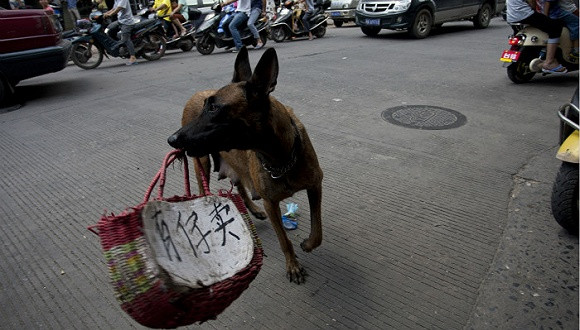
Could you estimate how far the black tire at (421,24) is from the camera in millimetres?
12245

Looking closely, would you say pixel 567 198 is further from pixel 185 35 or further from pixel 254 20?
pixel 185 35

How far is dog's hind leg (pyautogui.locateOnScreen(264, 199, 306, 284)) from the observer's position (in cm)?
271

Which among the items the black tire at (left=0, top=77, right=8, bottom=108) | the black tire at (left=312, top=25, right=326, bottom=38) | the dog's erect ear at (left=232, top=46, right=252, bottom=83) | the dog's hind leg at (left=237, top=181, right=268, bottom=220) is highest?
the dog's erect ear at (left=232, top=46, right=252, bottom=83)

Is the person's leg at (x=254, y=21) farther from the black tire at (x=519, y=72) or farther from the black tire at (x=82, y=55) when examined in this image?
the black tire at (x=519, y=72)

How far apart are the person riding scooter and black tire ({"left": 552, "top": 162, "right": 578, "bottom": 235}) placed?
4.43 m

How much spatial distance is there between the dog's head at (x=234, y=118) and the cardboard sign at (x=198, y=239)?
307 millimetres

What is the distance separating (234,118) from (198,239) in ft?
2.21

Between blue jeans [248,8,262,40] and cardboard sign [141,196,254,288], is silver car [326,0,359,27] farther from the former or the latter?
cardboard sign [141,196,254,288]

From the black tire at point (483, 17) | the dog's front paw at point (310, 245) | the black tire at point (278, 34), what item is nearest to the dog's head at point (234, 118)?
the dog's front paw at point (310, 245)

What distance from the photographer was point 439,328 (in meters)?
2.25

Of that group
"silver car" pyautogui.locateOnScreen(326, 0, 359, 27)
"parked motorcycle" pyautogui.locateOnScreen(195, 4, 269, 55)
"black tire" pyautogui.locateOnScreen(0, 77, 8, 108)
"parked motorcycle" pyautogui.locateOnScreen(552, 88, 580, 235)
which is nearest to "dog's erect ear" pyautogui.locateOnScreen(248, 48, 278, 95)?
"parked motorcycle" pyautogui.locateOnScreen(552, 88, 580, 235)

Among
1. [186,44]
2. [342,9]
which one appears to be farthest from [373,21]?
[186,44]

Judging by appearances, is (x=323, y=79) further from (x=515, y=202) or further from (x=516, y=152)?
(x=515, y=202)

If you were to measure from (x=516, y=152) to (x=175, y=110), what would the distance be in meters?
→ 4.87
